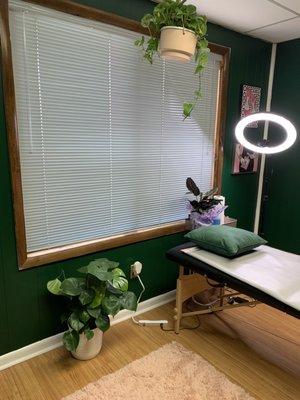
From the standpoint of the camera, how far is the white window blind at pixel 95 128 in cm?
169

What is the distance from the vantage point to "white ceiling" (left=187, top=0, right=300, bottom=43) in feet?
6.56

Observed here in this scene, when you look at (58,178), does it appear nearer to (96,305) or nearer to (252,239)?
(96,305)

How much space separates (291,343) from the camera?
207 centimetres

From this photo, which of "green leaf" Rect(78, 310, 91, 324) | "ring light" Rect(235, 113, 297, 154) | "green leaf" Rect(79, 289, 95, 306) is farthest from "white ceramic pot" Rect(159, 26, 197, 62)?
"green leaf" Rect(78, 310, 91, 324)

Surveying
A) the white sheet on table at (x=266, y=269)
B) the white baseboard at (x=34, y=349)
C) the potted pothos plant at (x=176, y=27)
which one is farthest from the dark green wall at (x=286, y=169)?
the white baseboard at (x=34, y=349)

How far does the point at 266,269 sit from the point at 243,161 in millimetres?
1370

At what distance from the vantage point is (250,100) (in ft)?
9.18

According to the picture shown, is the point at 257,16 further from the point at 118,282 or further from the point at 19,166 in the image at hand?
the point at 118,282

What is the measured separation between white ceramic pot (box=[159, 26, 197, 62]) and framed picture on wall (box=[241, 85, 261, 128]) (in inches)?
49.7

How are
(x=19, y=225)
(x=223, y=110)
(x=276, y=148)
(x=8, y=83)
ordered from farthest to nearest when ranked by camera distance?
(x=223, y=110)
(x=276, y=148)
(x=19, y=225)
(x=8, y=83)

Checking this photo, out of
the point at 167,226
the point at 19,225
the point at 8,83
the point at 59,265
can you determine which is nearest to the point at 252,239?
the point at 167,226

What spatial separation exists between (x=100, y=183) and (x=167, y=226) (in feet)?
2.30

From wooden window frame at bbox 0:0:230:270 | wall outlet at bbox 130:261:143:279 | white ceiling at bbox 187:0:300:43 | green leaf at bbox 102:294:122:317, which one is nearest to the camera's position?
wooden window frame at bbox 0:0:230:270

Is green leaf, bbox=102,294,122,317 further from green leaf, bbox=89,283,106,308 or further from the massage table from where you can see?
the massage table
